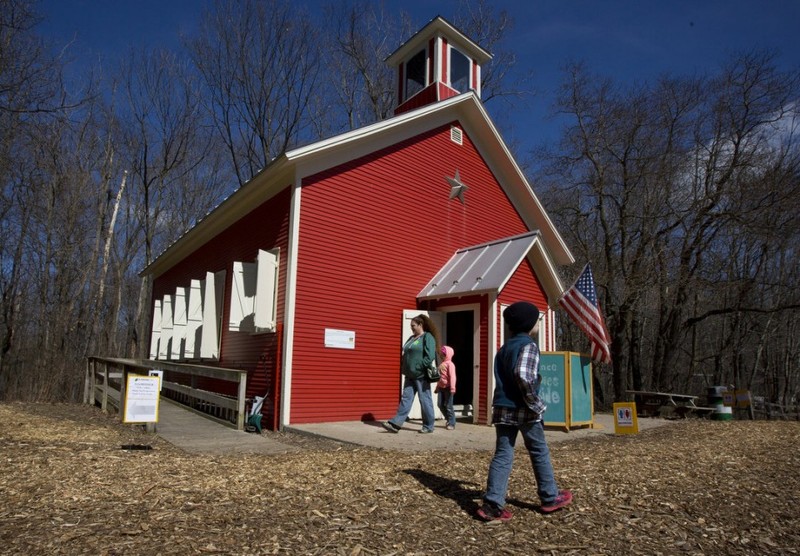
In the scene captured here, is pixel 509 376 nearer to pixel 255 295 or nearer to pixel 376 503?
pixel 376 503

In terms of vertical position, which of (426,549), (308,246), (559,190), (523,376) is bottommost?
(426,549)

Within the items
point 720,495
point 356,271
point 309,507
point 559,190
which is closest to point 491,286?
point 356,271

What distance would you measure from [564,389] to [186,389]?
25.2 feet

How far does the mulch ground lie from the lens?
3857 millimetres

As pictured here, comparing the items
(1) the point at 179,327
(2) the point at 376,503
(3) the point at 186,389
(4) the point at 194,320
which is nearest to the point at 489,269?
(3) the point at 186,389

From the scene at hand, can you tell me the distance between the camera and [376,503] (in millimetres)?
4699

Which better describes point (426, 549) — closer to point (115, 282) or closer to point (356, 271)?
point (356, 271)

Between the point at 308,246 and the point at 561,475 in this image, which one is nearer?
the point at 561,475

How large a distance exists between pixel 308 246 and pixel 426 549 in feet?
25.0

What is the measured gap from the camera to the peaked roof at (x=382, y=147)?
10961 millimetres

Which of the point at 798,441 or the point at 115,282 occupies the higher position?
the point at 115,282

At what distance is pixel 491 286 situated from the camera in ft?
34.7

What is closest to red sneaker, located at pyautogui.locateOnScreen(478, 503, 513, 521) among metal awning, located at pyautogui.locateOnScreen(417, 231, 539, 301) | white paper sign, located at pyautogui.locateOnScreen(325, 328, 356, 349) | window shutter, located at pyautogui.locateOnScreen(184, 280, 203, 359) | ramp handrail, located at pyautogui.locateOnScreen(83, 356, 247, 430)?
ramp handrail, located at pyautogui.locateOnScreen(83, 356, 247, 430)

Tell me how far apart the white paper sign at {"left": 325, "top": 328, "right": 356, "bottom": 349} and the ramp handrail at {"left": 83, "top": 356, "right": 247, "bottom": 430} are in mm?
1690
